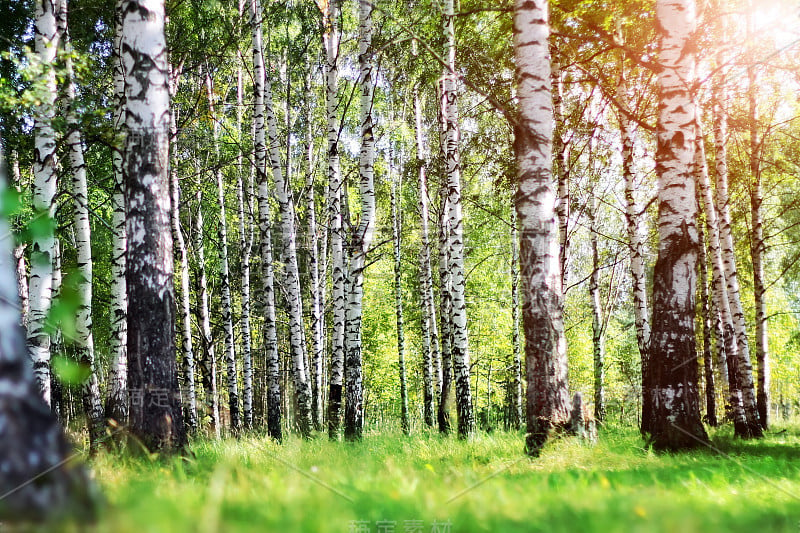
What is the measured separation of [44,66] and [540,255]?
19.8ft

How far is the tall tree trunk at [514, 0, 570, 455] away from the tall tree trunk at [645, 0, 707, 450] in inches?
50.0

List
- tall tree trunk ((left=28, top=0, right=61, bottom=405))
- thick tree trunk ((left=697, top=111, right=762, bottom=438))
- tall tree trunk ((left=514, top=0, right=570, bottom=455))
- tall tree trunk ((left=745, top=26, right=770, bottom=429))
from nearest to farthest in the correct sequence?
tall tree trunk ((left=514, top=0, right=570, bottom=455)), tall tree trunk ((left=28, top=0, right=61, bottom=405)), thick tree trunk ((left=697, top=111, right=762, bottom=438)), tall tree trunk ((left=745, top=26, right=770, bottom=429))

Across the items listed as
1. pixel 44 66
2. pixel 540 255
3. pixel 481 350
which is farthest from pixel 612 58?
pixel 481 350

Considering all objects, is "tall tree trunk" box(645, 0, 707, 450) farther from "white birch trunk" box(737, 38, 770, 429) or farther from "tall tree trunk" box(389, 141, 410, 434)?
"tall tree trunk" box(389, 141, 410, 434)

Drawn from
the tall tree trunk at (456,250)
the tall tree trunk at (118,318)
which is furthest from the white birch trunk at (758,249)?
the tall tree trunk at (118,318)

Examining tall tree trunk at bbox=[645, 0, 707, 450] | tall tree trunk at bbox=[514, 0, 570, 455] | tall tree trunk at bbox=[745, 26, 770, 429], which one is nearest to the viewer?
tall tree trunk at bbox=[514, 0, 570, 455]

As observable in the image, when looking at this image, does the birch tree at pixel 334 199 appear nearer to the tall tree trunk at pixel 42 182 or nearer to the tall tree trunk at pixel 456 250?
the tall tree trunk at pixel 456 250

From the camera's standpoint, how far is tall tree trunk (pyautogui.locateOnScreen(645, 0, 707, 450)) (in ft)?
17.4

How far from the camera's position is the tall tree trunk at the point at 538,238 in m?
4.90

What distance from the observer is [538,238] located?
5102mm

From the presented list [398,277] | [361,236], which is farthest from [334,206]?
[398,277]

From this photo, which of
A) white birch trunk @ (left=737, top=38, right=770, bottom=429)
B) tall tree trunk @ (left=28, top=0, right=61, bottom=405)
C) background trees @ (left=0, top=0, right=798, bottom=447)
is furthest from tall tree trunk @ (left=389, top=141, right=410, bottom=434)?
tall tree trunk @ (left=28, top=0, right=61, bottom=405)

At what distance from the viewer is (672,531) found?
4.39ft

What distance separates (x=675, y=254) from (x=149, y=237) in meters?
5.44
